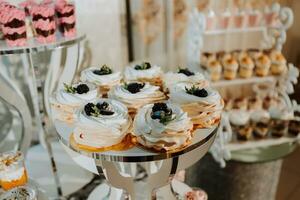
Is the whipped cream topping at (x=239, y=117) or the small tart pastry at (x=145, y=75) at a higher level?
the small tart pastry at (x=145, y=75)

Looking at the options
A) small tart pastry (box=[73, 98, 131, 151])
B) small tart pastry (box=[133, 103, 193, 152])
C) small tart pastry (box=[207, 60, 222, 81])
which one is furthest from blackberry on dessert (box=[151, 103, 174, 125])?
small tart pastry (box=[207, 60, 222, 81])

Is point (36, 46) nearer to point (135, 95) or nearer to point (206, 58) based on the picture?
point (135, 95)

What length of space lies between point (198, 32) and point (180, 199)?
3.24ft

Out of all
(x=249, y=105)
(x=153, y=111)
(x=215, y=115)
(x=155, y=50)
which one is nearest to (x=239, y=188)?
(x=249, y=105)

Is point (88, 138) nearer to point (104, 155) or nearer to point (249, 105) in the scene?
point (104, 155)

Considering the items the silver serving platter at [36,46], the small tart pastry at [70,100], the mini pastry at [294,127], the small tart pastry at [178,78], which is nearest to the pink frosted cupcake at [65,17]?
the silver serving platter at [36,46]

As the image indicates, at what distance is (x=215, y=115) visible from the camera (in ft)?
3.68

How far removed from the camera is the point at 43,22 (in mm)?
1413

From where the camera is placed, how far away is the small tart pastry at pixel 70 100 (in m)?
1.14

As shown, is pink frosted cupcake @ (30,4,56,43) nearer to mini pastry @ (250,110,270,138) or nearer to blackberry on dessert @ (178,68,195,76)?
blackberry on dessert @ (178,68,195,76)

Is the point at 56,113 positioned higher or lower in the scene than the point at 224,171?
higher

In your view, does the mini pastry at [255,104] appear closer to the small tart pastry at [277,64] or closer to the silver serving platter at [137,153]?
the small tart pastry at [277,64]

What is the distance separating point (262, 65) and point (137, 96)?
3.49 ft

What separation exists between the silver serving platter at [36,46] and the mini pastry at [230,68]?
0.88m
